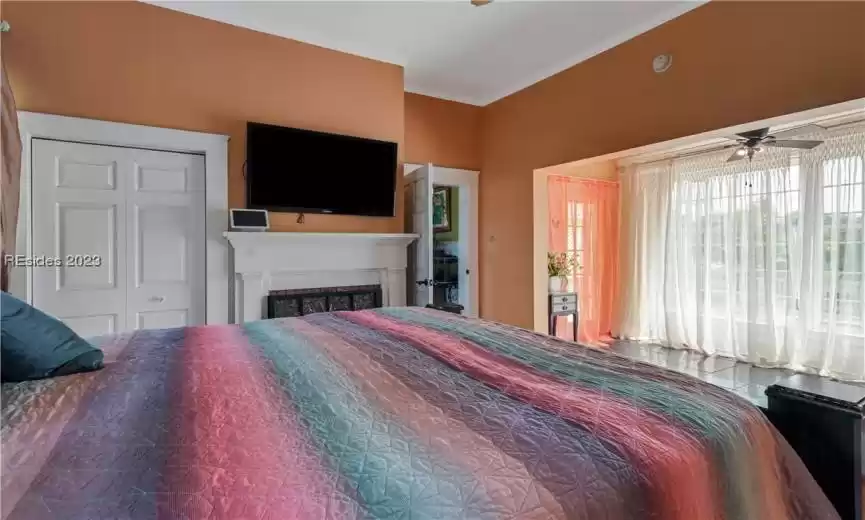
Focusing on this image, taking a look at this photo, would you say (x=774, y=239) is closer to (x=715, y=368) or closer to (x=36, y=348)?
(x=715, y=368)

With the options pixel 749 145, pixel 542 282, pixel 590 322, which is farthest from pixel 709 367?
pixel 749 145

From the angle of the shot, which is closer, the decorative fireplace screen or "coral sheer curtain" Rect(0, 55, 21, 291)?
"coral sheer curtain" Rect(0, 55, 21, 291)

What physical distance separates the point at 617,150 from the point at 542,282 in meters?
1.44

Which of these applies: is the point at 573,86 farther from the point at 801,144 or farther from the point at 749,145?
the point at 801,144

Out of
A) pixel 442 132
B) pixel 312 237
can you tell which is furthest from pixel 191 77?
pixel 442 132

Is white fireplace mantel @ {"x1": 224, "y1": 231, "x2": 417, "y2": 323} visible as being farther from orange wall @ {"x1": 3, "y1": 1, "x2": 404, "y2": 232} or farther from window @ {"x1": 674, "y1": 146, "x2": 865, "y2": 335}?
window @ {"x1": 674, "y1": 146, "x2": 865, "y2": 335}

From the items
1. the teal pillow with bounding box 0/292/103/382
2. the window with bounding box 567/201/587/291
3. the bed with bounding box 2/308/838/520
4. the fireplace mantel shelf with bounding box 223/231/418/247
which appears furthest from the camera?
the window with bounding box 567/201/587/291

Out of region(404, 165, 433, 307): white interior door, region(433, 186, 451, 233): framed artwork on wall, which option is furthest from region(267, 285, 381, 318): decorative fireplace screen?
region(433, 186, 451, 233): framed artwork on wall

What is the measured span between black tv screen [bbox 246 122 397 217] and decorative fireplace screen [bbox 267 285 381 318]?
63 cm

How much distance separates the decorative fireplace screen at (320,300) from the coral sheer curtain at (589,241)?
228cm

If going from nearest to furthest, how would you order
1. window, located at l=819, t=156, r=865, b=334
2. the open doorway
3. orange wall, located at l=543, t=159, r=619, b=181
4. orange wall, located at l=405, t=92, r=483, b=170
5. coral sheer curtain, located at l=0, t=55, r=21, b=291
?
coral sheer curtain, located at l=0, t=55, r=21, b=291 → window, located at l=819, t=156, r=865, b=334 → the open doorway → orange wall, located at l=405, t=92, r=483, b=170 → orange wall, located at l=543, t=159, r=619, b=181

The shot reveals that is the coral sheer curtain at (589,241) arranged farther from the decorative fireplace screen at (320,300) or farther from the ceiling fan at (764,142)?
the decorative fireplace screen at (320,300)

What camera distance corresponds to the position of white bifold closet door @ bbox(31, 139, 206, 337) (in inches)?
100.0

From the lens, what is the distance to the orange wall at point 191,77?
2.49m
